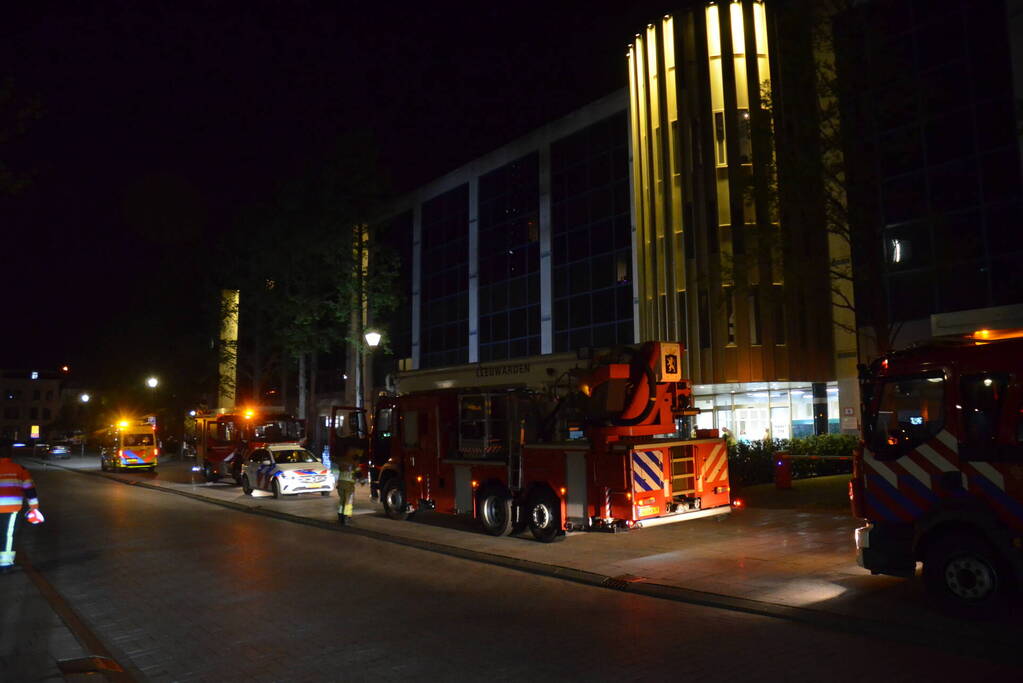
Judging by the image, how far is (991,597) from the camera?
23.3 ft

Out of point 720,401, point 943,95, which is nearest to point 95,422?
point 720,401

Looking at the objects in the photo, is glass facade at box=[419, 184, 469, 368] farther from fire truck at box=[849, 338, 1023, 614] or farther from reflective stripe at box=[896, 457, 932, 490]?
reflective stripe at box=[896, 457, 932, 490]

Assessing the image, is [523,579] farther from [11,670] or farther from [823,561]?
[11,670]

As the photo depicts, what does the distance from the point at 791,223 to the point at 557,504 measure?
7.49 metres

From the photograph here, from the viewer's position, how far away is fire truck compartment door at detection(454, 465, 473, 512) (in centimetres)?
1393

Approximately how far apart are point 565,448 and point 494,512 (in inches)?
92.1

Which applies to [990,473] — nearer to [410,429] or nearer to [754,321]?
[410,429]

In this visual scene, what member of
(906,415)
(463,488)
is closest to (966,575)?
(906,415)

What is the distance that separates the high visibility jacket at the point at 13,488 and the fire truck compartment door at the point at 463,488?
680cm

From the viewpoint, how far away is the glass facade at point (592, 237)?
1276 inches

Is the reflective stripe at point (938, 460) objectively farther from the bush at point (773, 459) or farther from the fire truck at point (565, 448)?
the bush at point (773, 459)

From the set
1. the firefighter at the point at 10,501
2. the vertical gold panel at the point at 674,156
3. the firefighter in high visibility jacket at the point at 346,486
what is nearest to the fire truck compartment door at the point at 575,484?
the firefighter in high visibility jacket at the point at 346,486

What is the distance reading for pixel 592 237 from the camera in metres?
33.8

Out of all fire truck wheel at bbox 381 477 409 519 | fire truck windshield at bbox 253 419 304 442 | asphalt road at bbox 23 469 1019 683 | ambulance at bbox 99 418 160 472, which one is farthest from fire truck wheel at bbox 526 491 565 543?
ambulance at bbox 99 418 160 472
